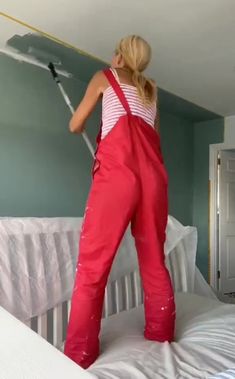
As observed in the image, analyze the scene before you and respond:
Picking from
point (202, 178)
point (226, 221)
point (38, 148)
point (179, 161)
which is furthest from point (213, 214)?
point (38, 148)

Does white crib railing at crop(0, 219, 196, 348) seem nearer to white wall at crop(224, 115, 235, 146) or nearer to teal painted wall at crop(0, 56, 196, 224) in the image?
teal painted wall at crop(0, 56, 196, 224)

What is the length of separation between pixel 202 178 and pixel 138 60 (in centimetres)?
313

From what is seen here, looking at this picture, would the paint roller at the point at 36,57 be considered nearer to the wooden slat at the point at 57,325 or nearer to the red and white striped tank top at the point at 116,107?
the red and white striped tank top at the point at 116,107

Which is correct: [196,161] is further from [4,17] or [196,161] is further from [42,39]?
[4,17]

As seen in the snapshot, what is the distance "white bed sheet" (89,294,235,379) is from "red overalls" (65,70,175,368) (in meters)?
0.08

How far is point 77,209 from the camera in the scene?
2924 mm

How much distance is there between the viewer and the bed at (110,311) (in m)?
1.17

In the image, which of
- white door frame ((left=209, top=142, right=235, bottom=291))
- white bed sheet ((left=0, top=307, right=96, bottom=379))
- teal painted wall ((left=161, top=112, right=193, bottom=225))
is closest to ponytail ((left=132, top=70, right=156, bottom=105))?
white bed sheet ((left=0, top=307, right=96, bottom=379))

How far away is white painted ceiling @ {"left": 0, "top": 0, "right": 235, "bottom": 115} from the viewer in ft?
5.90

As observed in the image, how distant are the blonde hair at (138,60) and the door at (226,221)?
3065mm

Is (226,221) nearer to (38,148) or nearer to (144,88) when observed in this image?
(38,148)

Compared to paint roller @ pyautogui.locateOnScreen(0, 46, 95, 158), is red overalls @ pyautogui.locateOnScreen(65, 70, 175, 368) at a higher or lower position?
lower

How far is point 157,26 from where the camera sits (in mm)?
2006

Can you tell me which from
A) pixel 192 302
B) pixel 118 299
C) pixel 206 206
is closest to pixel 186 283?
pixel 192 302
